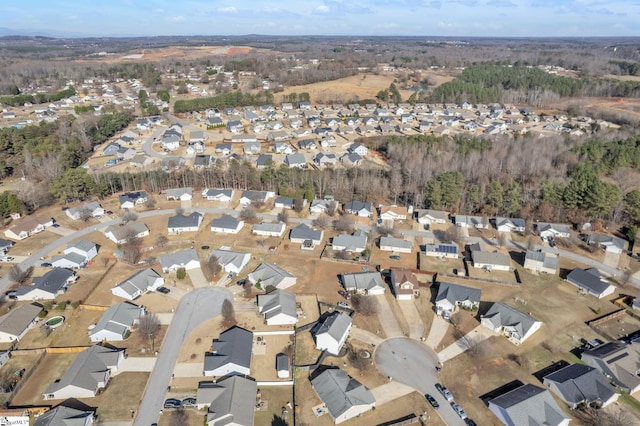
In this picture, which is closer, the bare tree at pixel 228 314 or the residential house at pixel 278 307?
the residential house at pixel 278 307

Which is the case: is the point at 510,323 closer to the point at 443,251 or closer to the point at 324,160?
the point at 443,251

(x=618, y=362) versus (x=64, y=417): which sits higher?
(x=64, y=417)

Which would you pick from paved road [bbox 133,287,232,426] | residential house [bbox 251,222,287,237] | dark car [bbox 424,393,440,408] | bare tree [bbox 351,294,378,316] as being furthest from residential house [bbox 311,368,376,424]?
residential house [bbox 251,222,287,237]

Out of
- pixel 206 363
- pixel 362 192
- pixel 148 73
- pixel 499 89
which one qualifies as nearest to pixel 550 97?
pixel 499 89

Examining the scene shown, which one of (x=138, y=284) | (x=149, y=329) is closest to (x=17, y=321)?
(x=138, y=284)

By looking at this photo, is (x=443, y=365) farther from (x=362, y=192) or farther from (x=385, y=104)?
(x=385, y=104)

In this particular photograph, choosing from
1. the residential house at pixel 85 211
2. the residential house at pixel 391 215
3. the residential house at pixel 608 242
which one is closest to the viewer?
the residential house at pixel 608 242

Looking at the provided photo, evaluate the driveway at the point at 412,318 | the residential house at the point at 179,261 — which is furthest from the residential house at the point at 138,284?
the driveway at the point at 412,318

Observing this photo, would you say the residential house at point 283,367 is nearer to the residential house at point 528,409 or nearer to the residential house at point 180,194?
the residential house at point 528,409
